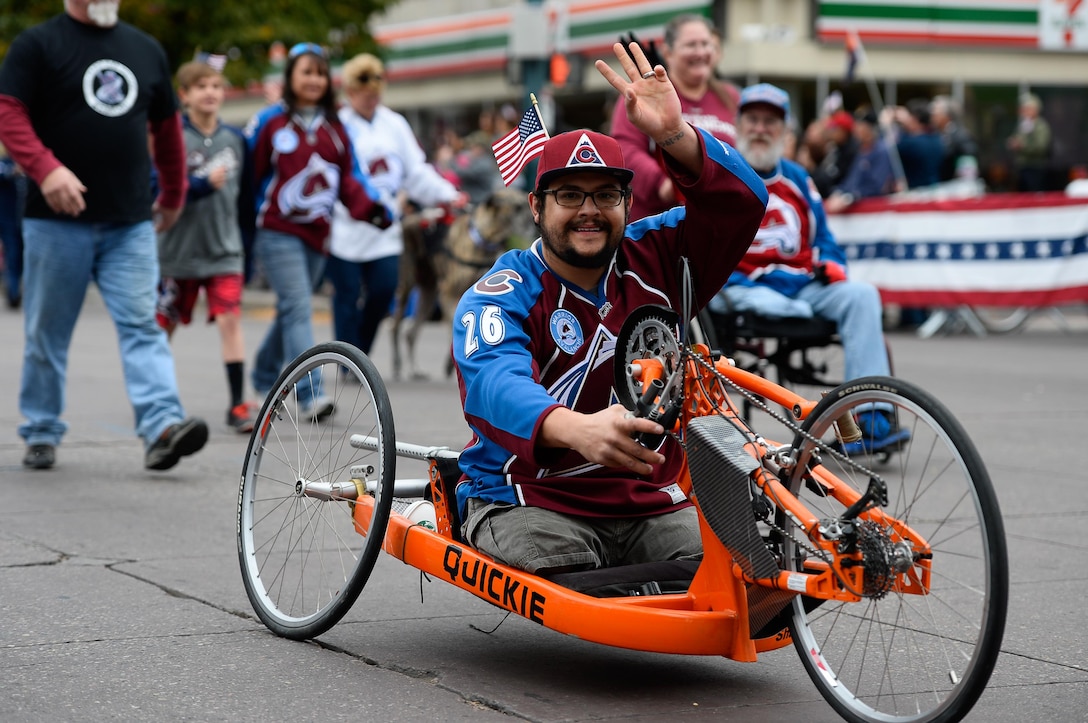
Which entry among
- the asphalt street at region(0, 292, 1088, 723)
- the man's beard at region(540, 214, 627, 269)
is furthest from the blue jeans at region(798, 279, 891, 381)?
the man's beard at region(540, 214, 627, 269)

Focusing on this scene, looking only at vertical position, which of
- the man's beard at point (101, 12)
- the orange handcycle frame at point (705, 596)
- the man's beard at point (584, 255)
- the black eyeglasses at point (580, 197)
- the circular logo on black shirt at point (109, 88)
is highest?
the man's beard at point (101, 12)

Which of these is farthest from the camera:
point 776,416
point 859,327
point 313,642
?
point 859,327

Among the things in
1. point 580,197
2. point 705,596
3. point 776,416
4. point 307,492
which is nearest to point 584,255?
point 580,197

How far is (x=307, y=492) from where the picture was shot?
4.52 m

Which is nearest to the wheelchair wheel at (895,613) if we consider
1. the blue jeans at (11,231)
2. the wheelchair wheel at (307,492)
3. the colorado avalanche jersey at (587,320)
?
the colorado avalanche jersey at (587,320)

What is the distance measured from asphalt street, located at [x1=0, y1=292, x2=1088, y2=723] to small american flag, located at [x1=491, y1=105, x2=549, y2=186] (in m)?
1.15

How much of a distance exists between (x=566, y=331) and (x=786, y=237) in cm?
373

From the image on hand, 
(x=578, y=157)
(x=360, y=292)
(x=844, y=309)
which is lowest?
(x=360, y=292)

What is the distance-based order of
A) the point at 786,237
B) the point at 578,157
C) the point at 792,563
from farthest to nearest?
the point at 786,237
the point at 578,157
the point at 792,563

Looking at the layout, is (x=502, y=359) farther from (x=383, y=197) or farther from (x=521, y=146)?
(x=383, y=197)

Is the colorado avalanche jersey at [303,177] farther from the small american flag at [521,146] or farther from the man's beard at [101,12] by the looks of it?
the small american flag at [521,146]

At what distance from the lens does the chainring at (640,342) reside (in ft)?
12.1

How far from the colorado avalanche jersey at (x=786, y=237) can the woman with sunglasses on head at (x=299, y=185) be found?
2249 mm

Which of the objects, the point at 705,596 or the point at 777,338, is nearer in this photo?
the point at 705,596
